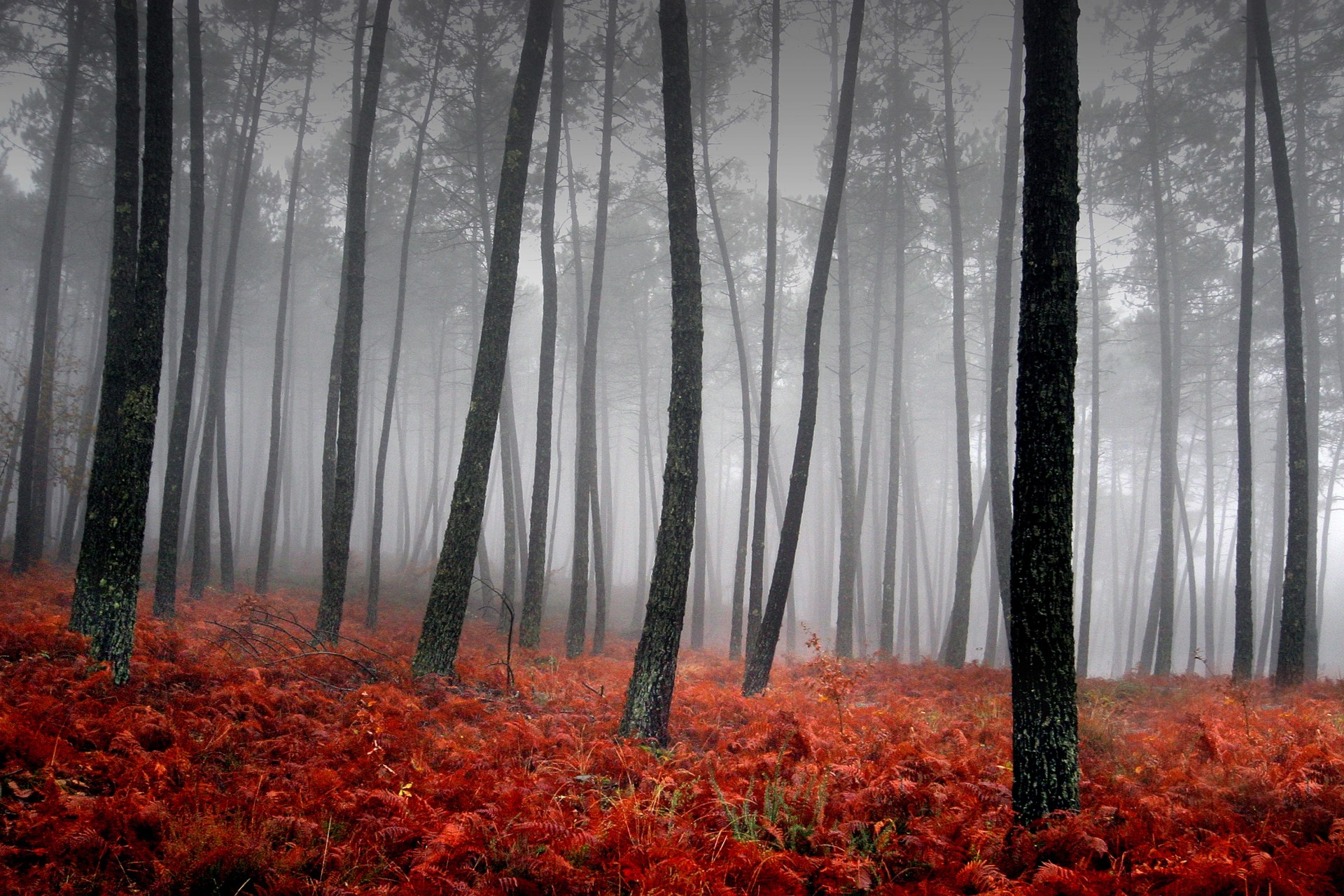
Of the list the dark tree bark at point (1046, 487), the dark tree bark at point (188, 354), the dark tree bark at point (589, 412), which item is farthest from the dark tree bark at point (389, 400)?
the dark tree bark at point (1046, 487)

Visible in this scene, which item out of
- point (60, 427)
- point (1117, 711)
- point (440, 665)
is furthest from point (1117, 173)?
point (60, 427)

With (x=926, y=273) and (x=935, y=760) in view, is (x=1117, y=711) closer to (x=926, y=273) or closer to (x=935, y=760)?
(x=935, y=760)

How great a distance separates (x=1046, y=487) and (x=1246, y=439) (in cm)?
1053

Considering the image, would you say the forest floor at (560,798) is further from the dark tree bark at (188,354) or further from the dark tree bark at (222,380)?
the dark tree bark at (222,380)

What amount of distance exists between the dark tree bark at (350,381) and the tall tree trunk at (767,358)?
24.1ft

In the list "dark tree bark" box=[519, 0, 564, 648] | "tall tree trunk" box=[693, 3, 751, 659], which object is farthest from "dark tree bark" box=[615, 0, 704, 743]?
"tall tree trunk" box=[693, 3, 751, 659]

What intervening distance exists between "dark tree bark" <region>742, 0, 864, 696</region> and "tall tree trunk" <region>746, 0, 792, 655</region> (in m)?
1.63

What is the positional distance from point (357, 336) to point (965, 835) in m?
10.9

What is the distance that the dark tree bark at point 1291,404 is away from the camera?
10195 mm

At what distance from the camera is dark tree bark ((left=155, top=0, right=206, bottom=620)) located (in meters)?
11.3

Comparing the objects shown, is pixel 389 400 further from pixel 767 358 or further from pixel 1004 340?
pixel 1004 340

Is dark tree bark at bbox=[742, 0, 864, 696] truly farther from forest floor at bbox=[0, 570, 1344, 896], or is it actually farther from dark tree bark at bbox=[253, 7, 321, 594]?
dark tree bark at bbox=[253, 7, 321, 594]

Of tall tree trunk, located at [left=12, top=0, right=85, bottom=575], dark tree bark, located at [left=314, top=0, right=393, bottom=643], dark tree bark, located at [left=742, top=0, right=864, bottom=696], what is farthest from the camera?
tall tree trunk, located at [left=12, top=0, right=85, bottom=575]

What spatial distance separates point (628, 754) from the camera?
541 centimetres
